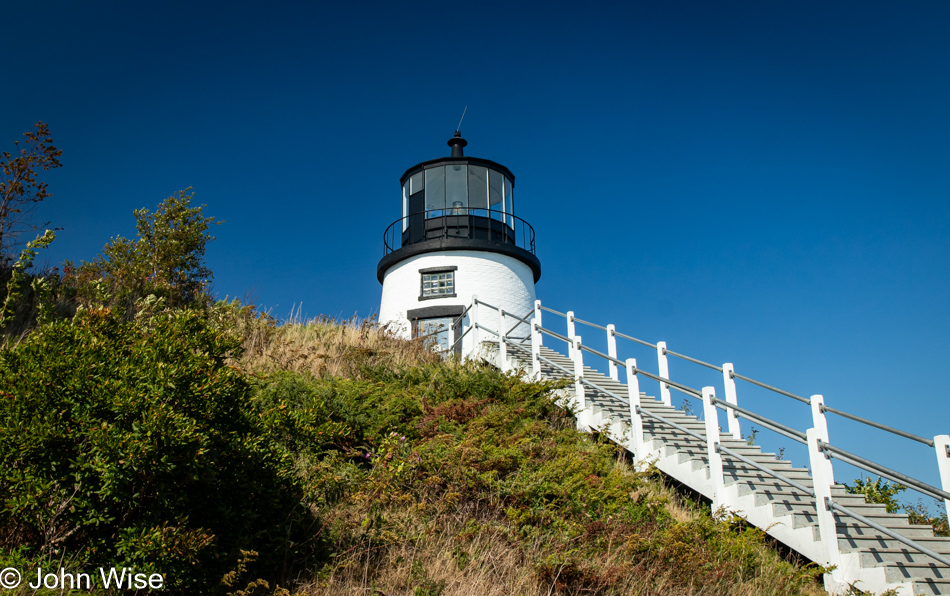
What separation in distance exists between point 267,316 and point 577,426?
21.7 feet

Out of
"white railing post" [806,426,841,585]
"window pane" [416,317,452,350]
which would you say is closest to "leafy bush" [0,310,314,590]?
"white railing post" [806,426,841,585]

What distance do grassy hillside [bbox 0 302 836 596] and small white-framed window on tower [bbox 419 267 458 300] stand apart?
35.0 feet

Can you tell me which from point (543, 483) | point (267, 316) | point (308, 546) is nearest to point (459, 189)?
point (267, 316)

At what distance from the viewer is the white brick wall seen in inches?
738

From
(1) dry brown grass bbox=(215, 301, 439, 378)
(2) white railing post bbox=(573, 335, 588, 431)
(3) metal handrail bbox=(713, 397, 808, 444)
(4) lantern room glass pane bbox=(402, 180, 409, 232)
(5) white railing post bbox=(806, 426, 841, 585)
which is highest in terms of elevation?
(4) lantern room glass pane bbox=(402, 180, 409, 232)

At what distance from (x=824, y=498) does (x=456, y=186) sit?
16.0m

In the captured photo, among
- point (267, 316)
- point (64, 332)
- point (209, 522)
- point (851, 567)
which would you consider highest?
point (267, 316)

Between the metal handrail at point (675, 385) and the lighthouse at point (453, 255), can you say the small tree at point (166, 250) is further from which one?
the metal handrail at point (675, 385)

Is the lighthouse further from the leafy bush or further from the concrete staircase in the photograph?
the leafy bush

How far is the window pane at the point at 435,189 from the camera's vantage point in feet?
67.2

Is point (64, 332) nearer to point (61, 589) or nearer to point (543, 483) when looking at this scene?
point (61, 589)

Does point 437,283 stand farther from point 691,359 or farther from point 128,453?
point 128,453

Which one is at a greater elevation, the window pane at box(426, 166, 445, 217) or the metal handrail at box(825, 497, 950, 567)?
the window pane at box(426, 166, 445, 217)

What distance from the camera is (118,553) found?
12.3 ft
